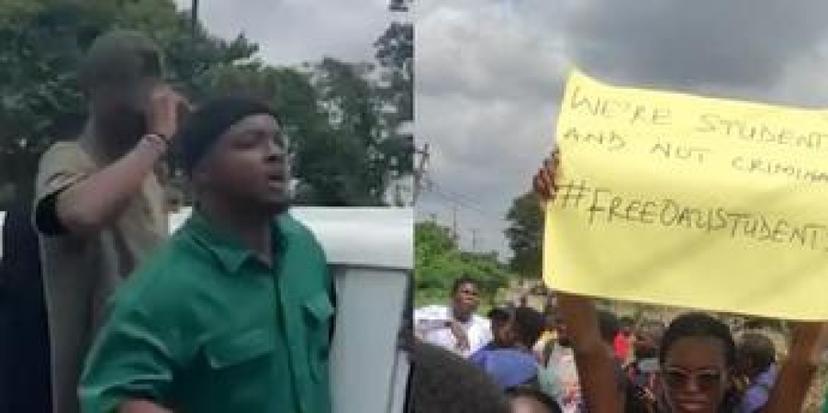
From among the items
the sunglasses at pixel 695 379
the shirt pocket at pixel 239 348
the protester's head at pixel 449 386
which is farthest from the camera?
the sunglasses at pixel 695 379

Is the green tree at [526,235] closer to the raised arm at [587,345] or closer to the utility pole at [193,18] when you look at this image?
the raised arm at [587,345]

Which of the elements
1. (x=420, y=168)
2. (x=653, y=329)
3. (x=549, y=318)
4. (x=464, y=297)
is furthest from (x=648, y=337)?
(x=420, y=168)

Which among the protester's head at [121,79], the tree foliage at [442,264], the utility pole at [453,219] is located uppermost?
the protester's head at [121,79]

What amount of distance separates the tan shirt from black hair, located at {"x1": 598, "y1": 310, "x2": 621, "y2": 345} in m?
0.53

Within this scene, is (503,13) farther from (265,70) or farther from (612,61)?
(265,70)

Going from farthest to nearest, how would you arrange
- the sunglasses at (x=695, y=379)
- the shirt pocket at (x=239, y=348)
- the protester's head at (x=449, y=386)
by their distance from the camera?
the sunglasses at (x=695, y=379) → the shirt pocket at (x=239, y=348) → the protester's head at (x=449, y=386)

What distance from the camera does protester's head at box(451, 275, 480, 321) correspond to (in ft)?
6.13

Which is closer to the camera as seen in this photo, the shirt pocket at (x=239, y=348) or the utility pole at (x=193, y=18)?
the shirt pocket at (x=239, y=348)

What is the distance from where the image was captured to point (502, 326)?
192 centimetres

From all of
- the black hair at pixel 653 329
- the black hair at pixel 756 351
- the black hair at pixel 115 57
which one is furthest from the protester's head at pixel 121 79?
the black hair at pixel 756 351

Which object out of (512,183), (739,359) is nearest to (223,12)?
(512,183)

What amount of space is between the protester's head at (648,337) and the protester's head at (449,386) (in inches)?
8.1

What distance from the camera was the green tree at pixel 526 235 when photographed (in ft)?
6.12

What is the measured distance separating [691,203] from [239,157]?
1.73ft
